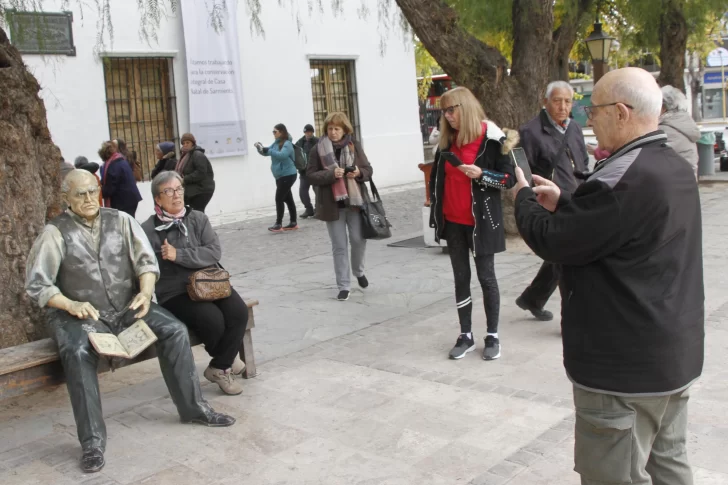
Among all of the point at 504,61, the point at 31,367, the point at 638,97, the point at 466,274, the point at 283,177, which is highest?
the point at 504,61

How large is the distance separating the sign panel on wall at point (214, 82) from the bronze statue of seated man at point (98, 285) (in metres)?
10.4

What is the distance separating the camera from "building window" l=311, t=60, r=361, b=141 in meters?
17.4

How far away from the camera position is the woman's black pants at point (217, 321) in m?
4.81

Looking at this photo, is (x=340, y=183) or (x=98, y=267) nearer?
(x=98, y=267)

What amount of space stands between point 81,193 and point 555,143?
322 centimetres

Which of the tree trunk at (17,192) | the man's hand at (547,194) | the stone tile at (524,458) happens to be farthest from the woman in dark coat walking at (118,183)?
the man's hand at (547,194)

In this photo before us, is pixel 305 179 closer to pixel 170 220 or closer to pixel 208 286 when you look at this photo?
pixel 170 220

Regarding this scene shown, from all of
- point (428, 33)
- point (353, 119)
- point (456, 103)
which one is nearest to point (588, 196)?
point (456, 103)

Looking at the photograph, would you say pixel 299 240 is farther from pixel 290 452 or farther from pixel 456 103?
pixel 290 452

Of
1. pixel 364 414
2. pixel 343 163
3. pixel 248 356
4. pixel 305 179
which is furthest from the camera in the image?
pixel 305 179

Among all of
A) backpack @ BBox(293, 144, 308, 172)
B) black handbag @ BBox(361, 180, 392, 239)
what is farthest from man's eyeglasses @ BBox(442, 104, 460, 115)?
backpack @ BBox(293, 144, 308, 172)

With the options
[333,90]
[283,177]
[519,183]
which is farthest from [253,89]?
[519,183]

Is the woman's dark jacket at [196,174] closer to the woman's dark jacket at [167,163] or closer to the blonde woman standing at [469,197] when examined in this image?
the woman's dark jacket at [167,163]

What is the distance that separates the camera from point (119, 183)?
414 inches
